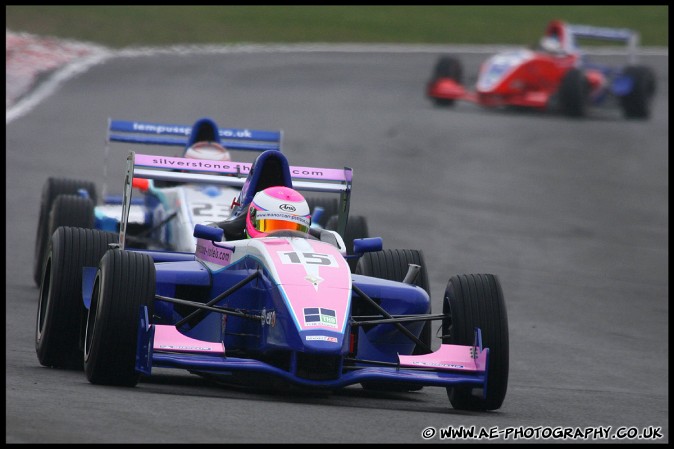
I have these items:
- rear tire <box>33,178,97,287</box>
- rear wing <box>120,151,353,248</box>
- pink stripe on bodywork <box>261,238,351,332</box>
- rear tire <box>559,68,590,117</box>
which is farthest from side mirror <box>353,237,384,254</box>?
rear tire <box>559,68,590,117</box>

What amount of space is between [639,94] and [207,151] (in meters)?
16.9

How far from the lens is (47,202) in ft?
48.6

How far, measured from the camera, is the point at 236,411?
7965mm

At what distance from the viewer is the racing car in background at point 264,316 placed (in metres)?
8.73

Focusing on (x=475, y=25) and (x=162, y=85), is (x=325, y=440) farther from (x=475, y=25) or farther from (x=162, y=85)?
(x=475, y=25)

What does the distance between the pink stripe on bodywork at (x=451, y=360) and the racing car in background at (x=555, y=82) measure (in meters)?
20.2

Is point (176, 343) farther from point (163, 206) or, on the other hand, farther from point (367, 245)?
point (163, 206)

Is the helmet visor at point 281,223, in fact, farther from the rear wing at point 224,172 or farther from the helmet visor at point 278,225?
the rear wing at point 224,172

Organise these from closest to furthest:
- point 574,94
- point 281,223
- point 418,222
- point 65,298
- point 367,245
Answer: point 65,298 → point 281,223 → point 367,245 → point 418,222 → point 574,94

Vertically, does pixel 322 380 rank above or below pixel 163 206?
below

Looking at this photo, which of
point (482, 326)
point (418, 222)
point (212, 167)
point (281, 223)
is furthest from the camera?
point (418, 222)

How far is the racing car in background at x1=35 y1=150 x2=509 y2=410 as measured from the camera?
8727 millimetres

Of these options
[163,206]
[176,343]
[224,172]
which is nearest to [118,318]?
[176,343]

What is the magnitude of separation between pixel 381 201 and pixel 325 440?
14.3m
